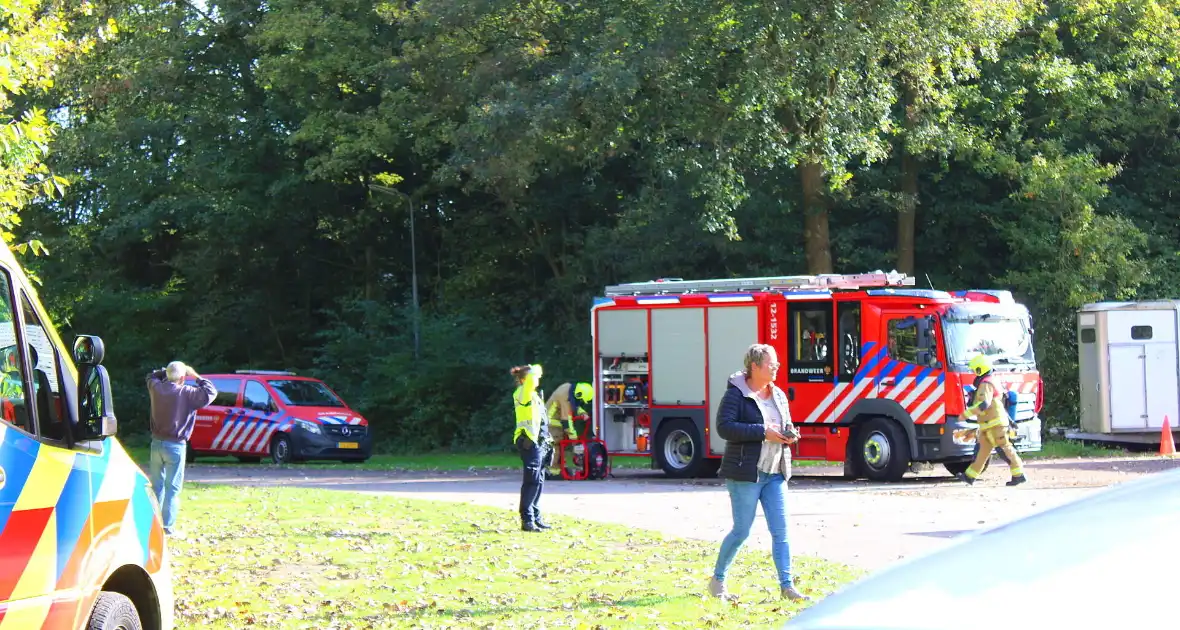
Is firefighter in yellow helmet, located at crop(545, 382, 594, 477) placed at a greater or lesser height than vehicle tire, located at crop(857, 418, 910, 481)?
greater

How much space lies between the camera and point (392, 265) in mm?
41062

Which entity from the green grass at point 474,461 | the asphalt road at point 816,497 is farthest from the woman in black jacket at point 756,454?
the green grass at point 474,461

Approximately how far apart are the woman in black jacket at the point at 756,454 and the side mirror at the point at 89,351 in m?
4.44

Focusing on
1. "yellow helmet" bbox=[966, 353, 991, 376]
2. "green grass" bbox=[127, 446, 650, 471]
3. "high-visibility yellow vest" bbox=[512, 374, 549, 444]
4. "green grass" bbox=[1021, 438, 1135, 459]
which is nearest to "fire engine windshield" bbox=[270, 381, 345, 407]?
"green grass" bbox=[127, 446, 650, 471]

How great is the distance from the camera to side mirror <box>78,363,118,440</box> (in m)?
6.26

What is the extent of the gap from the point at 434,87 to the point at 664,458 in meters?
12.3

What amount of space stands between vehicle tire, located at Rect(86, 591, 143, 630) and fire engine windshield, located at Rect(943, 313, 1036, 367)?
16.2m

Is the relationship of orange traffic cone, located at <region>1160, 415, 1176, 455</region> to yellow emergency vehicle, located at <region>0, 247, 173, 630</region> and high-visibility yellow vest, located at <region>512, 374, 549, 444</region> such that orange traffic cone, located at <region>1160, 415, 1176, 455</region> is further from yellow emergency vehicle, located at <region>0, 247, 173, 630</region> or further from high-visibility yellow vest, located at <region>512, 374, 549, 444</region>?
yellow emergency vehicle, located at <region>0, 247, 173, 630</region>

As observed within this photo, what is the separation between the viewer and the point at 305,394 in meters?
29.8

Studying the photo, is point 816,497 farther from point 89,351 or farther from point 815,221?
point 89,351

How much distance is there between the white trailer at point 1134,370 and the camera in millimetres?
26344

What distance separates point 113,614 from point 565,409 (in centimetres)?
1535

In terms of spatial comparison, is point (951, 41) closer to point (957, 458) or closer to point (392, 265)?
point (957, 458)

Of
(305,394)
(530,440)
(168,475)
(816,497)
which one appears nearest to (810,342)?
(816,497)
